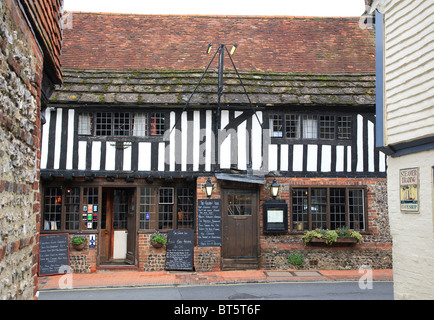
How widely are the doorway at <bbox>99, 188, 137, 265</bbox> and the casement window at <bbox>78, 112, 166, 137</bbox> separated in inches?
73.0

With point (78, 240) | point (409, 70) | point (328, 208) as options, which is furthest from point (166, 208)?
point (409, 70)

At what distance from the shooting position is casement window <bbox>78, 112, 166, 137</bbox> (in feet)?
42.2

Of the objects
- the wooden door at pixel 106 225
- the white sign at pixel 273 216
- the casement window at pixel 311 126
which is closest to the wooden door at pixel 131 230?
the wooden door at pixel 106 225

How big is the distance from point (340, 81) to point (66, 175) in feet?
28.9

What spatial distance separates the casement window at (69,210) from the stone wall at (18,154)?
8587 millimetres

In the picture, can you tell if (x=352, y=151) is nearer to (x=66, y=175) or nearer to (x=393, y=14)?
(x=393, y=14)

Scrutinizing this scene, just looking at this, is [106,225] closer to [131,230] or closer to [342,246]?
[131,230]

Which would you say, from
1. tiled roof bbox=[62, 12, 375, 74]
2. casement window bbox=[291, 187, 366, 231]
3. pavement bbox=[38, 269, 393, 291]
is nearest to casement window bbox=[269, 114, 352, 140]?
casement window bbox=[291, 187, 366, 231]

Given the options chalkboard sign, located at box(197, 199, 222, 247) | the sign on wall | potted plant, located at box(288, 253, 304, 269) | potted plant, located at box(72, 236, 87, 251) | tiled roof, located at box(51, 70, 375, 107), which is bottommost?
potted plant, located at box(288, 253, 304, 269)

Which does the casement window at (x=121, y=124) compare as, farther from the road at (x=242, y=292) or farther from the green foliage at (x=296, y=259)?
the green foliage at (x=296, y=259)

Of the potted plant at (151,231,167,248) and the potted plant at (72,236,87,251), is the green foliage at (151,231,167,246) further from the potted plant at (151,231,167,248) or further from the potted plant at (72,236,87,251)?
the potted plant at (72,236,87,251)

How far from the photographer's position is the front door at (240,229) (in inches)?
511

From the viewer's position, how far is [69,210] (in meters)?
12.8

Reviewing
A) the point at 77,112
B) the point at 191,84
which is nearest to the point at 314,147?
the point at 191,84
